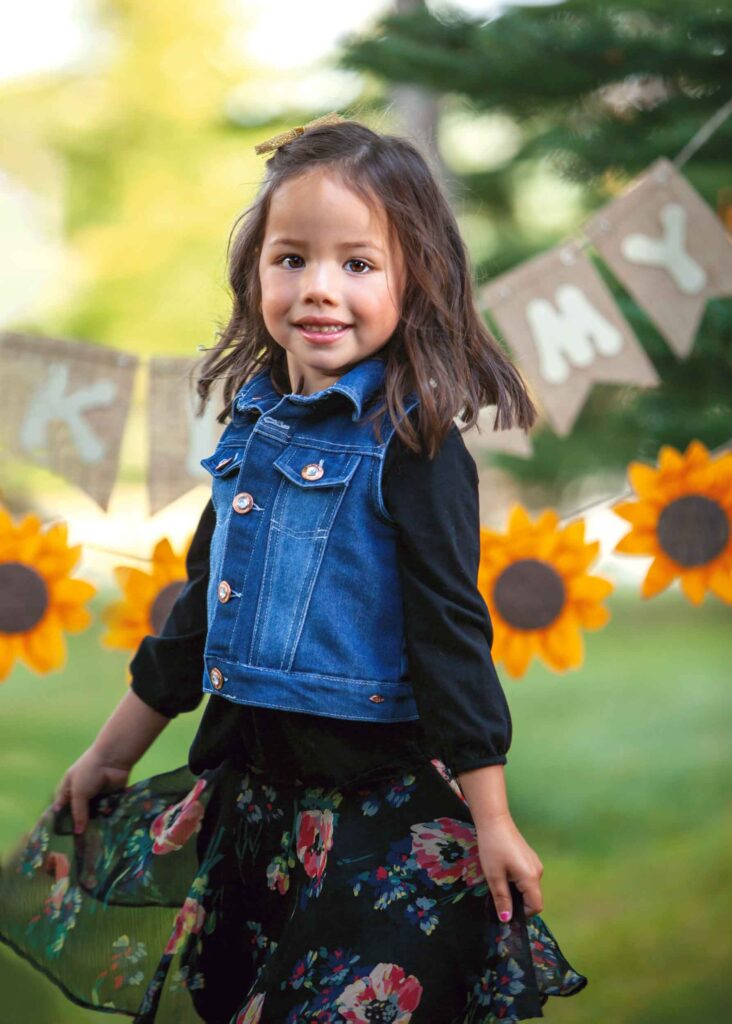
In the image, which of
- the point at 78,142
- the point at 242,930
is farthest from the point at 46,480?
the point at 242,930

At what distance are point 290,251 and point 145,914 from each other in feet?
2.33

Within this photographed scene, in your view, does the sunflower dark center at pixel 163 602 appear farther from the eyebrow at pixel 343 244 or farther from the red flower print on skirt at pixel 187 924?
the eyebrow at pixel 343 244

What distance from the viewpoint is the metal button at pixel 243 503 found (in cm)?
118

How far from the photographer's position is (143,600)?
6.22ft

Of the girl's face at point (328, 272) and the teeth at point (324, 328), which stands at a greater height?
the girl's face at point (328, 272)

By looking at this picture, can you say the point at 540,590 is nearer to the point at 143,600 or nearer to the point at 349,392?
the point at 143,600

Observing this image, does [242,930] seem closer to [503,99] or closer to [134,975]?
[134,975]

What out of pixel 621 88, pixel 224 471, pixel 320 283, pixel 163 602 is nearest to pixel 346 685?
pixel 224 471

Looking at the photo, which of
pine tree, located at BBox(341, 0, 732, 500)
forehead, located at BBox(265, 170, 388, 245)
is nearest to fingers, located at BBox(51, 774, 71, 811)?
forehead, located at BBox(265, 170, 388, 245)

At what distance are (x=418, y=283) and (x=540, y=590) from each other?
2.71ft

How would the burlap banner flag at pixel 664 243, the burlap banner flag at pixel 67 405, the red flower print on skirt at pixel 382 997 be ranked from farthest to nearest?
the burlap banner flag at pixel 664 243 → the burlap banner flag at pixel 67 405 → the red flower print on skirt at pixel 382 997

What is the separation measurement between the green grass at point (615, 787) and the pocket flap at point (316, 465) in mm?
1130

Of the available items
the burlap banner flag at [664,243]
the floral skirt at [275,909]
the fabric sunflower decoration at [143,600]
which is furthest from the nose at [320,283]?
the burlap banner flag at [664,243]

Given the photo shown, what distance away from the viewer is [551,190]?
21.1ft
